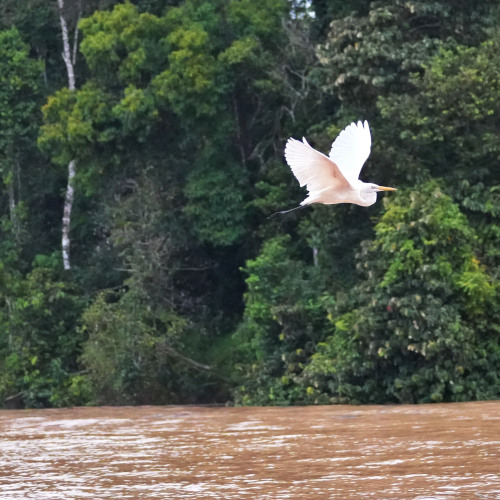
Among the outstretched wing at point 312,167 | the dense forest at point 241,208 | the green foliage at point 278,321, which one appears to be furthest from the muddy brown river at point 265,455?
the green foliage at point 278,321

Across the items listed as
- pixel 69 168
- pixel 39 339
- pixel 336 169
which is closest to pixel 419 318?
pixel 336 169

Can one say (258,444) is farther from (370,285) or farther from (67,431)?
(370,285)

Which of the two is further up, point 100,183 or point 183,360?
point 100,183

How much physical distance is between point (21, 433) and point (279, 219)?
7708 mm

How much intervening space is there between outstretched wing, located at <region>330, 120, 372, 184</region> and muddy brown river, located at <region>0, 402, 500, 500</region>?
8.06 ft

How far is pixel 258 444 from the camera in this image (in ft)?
36.9

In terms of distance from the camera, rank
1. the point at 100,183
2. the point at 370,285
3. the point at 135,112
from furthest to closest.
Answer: the point at 100,183, the point at 135,112, the point at 370,285

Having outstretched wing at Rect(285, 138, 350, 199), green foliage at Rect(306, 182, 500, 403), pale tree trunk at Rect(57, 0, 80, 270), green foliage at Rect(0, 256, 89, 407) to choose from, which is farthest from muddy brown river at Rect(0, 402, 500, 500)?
pale tree trunk at Rect(57, 0, 80, 270)

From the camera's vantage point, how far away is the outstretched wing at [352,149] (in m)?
9.22

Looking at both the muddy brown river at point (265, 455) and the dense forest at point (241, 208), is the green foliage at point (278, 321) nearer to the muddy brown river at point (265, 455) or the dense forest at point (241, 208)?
the dense forest at point (241, 208)

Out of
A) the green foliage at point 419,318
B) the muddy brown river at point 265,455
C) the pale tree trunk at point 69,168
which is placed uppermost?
the pale tree trunk at point 69,168

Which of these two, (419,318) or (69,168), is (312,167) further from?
(69,168)

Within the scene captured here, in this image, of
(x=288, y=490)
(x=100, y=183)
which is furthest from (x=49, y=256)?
(x=288, y=490)

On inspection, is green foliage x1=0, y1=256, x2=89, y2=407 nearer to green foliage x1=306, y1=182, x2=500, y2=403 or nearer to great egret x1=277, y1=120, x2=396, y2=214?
green foliage x1=306, y1=182, x2=500, y2=403
